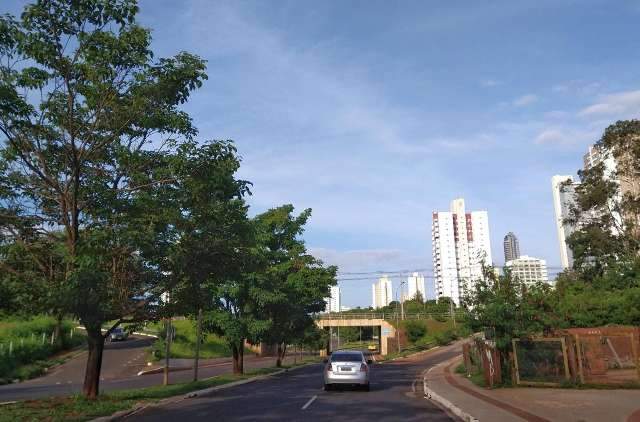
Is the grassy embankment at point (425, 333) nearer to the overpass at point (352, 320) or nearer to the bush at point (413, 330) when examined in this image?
the bush at point (413, 330)

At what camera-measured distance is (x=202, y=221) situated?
1520 cm

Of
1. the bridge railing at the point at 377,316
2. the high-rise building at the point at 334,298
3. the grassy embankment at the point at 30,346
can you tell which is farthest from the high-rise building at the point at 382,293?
the grassy embankment at the point at 30,346

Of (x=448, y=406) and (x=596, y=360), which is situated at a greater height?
(x=596, y=360)

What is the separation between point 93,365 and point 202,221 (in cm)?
514

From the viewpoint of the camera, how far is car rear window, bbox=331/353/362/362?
1967 centimetres

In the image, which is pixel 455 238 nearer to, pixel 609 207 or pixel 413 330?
pixel 413 330

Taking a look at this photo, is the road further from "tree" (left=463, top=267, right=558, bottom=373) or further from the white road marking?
"tree" (left=463, top=267, right=558, bottom=373)

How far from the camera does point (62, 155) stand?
1494cm

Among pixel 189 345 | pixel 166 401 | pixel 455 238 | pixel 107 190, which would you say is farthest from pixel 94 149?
pixel 455 238

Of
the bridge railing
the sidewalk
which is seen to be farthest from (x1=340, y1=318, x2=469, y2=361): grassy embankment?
the sidewalk

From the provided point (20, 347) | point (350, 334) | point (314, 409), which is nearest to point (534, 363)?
point (314, 409)

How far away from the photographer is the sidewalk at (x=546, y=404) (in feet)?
38.0

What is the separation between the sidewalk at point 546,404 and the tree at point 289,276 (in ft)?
49.0

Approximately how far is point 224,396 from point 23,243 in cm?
789
